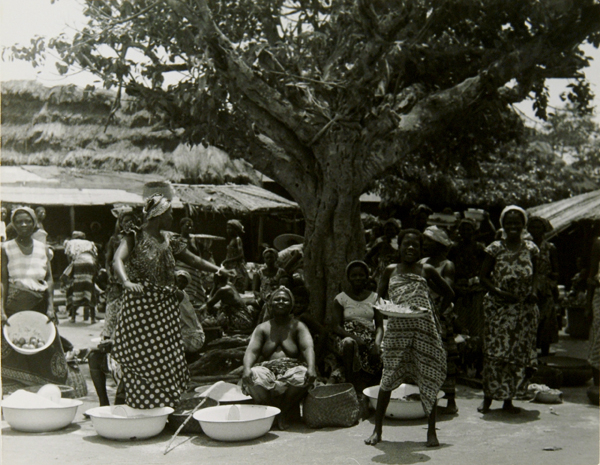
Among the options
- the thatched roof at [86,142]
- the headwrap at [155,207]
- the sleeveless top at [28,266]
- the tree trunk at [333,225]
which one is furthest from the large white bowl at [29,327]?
the thatched roof at [86,142]

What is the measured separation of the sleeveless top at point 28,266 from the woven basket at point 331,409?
263 cm

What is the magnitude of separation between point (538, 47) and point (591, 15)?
68 centimetres

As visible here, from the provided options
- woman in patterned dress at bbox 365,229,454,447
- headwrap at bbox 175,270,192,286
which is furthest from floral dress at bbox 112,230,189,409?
headwrap at bbox 175,270,192,286

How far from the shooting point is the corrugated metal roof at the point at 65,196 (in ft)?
43.0

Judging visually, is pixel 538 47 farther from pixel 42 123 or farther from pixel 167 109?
pixel 42 123

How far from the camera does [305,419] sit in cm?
558

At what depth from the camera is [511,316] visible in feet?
19.6

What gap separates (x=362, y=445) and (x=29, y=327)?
122 inches

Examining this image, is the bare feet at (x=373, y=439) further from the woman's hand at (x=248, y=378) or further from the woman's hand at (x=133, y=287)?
the woman's hand at (x=133, y=287)

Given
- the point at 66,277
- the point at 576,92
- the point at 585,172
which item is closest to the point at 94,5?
the point at 66,277

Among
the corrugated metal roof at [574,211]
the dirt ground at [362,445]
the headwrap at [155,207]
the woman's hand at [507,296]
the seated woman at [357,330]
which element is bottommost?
the dirt ground at [362,445]

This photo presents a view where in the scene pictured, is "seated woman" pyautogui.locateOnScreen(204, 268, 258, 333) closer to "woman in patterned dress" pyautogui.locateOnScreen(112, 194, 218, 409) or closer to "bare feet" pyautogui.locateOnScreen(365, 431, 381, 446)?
"woman in patterned dress" pyautogui.locateOnScreen(112, 194, 218, 409)

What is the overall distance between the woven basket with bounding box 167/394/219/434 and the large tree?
2850mm

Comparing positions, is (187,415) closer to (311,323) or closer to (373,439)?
(373,439)
